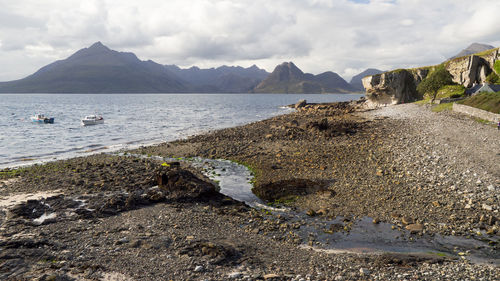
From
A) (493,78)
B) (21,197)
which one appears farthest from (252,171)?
(493,78)

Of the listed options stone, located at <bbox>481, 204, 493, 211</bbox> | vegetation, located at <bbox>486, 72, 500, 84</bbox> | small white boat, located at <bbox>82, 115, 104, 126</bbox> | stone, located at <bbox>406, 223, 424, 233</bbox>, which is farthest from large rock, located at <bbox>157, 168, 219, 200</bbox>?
vegetation, located at <bbox>486, 72, 500, 84</bbox>

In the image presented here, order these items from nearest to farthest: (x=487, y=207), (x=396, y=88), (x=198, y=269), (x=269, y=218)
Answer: (x=198, y=269) → (x=487, y=207) → (x=269, y=218) → (x=396, y=88)

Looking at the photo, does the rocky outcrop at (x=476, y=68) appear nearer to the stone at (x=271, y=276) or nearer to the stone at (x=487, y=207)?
the stone at (x=487, y=207)

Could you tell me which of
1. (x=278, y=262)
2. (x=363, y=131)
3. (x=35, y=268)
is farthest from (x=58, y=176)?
(x=363, y=131)

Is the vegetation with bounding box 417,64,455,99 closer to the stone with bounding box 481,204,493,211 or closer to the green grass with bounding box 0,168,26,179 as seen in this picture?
the stone with bounding box 481,204,493,211

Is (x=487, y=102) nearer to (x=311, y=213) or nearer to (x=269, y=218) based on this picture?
(x=311, y=213)

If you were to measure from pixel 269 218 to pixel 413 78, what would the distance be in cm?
9787

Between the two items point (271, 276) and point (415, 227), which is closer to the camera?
point (271, 276)

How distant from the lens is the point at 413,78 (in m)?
94.7

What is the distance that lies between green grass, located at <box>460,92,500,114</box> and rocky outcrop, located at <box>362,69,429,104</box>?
145ft

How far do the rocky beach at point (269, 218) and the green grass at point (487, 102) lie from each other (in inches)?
541

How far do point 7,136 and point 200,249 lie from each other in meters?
58.5

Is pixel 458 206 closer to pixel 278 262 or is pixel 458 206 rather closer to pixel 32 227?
pixel 278 262

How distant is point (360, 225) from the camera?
52.0 feet
